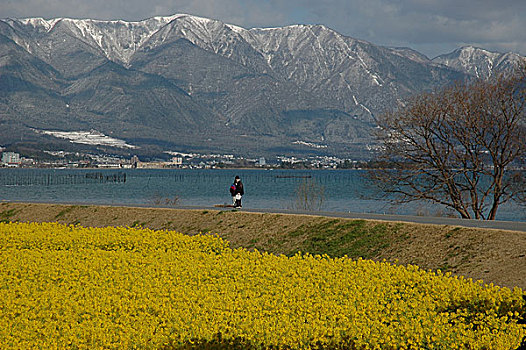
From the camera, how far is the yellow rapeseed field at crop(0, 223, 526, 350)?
37.8 feet

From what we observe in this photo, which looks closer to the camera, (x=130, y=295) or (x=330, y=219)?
(x=130, y=295)

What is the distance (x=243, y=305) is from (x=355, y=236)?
14.4 m

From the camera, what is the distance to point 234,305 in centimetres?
1322

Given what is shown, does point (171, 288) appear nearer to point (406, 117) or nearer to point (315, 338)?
point (315, 338)

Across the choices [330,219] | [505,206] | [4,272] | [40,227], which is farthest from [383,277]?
[505,206]

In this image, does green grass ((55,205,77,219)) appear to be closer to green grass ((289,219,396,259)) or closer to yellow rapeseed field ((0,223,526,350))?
green grass ((289,219,396,259))

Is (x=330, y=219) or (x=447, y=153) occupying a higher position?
(x=447, y=153)

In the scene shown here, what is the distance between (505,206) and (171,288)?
65.8 metres

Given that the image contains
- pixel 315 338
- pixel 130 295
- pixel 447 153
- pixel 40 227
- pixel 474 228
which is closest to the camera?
pixel 315 338

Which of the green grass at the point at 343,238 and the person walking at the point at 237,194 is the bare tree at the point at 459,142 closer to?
the person walking at the point at 237,194

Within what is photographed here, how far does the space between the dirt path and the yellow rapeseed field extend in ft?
15.9

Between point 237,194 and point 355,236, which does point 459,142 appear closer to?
point 237,194

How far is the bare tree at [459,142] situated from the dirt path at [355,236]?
978 centimetres

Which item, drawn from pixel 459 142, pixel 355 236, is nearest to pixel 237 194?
pixel 355 236
